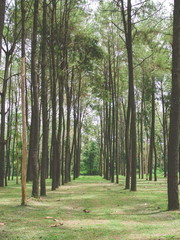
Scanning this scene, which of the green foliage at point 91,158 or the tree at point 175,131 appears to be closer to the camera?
the tree at point 175,131

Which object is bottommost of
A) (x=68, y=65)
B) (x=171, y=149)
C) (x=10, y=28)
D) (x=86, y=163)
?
(x=86, y=163)

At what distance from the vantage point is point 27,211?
27.2 ft

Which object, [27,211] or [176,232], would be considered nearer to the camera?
[176,232]

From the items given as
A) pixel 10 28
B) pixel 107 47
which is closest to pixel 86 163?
pixel 107 47

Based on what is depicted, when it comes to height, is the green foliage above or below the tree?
below

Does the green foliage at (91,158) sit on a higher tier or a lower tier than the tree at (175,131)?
lower

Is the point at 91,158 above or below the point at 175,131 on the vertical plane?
below

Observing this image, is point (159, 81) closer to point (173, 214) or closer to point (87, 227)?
point (173, 214)

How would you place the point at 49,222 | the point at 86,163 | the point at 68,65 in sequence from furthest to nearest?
1. the point at 86,163
2. the point at 68,65
3. the point at 49,222

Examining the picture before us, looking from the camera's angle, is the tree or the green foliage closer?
the tree

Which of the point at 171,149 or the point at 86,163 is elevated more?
the point at 171,149

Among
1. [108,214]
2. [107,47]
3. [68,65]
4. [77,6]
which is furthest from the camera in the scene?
[107,47]

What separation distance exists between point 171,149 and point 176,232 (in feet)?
11.5

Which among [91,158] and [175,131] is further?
[91,158]
